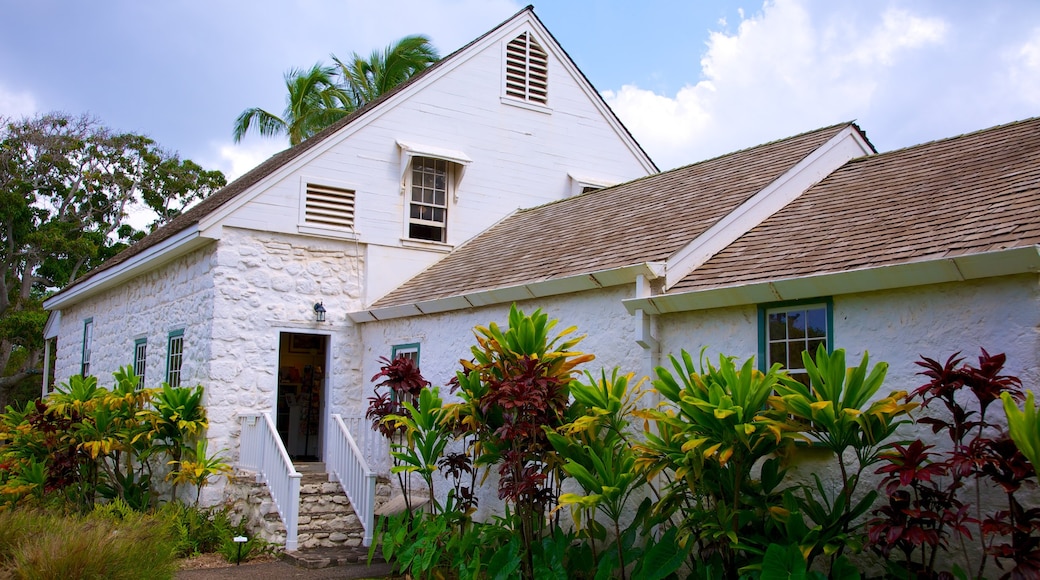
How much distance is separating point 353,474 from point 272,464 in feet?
3.59

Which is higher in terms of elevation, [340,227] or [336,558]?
[340,227]

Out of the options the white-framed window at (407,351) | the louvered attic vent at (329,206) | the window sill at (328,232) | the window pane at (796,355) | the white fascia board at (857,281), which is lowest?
the window pane at (796,355)

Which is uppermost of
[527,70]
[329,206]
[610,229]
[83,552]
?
[527,70]

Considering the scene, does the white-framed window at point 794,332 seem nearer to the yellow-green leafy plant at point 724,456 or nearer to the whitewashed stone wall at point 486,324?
the yellow-green leafy plant at point 724,456

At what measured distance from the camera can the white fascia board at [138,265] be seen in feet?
42.7

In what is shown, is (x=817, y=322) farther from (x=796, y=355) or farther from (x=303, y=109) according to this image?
(x=303, y=109)

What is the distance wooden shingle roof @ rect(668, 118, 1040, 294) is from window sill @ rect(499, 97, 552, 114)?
689 centimetres

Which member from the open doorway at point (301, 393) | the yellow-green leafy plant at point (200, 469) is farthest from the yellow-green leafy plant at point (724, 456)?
the open doorway at point (301, 393)

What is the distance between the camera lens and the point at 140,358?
15898 millimetres

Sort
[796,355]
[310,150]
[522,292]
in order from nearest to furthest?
[796,355], [522,292], [310,150]

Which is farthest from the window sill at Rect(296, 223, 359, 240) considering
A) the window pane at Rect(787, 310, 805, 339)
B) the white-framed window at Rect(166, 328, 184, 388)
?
the window pane at Rect(787, 310, 805, 339)

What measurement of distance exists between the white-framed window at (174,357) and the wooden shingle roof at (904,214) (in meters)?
8.88

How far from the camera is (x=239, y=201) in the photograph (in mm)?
12883

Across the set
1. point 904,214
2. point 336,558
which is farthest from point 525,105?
point 904,214
